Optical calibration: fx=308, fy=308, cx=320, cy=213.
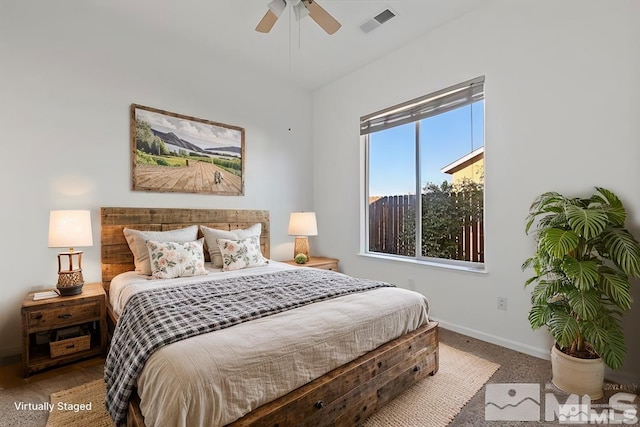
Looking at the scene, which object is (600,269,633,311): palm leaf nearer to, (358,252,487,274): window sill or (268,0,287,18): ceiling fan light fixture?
(358,252,487,274): window sill

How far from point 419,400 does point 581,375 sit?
102cm

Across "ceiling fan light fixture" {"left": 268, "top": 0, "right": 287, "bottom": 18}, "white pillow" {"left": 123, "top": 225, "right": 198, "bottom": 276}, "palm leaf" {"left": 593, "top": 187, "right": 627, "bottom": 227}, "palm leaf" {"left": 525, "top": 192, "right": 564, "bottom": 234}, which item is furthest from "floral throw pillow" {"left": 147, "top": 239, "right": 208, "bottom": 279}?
"palm leaf" {"left": 593, "top": 187, "right": 627, "bottom": 227}

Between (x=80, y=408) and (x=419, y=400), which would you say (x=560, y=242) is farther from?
(x=80, y=408)

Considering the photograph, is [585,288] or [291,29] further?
[291,29]

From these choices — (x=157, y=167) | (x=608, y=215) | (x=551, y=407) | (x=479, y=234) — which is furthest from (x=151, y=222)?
(x=608, y=215)

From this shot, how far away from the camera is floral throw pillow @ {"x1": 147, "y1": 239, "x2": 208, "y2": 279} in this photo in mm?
2617

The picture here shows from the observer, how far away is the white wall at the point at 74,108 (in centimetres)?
252

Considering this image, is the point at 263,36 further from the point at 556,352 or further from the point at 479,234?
the point at 556,352

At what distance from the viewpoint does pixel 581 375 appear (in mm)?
1926

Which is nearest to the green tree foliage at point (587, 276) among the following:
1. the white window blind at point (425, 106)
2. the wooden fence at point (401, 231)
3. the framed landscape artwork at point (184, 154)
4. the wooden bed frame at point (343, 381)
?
the wooden bed frame at point (343, 381)

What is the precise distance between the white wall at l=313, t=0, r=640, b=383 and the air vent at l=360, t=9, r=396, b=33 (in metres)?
0.54

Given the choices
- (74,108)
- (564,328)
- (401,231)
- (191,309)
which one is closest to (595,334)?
(564,328)

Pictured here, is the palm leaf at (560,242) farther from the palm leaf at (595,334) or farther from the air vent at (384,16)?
the air vent at (384,16)

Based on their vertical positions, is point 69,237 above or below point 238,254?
above
